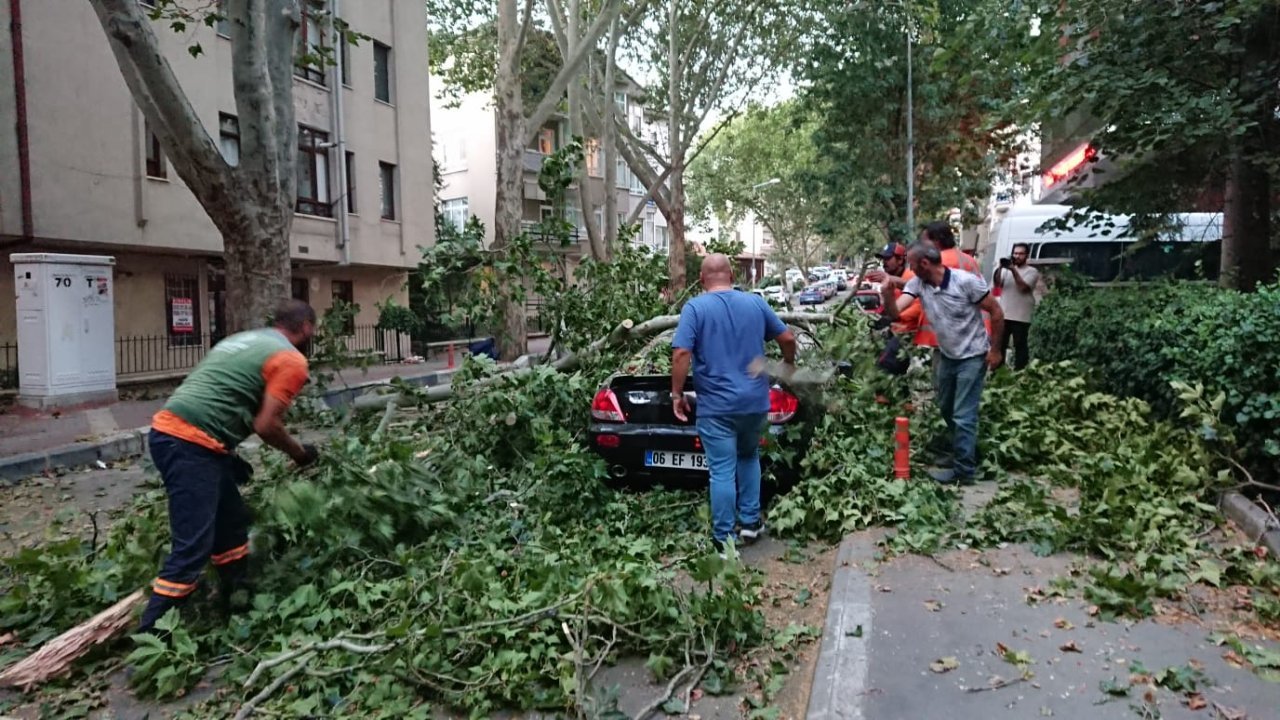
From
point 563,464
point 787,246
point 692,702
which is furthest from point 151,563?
point 787,246

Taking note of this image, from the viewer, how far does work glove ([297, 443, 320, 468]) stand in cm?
453

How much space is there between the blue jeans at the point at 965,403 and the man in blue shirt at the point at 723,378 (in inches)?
69.5

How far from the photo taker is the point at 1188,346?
18.3 ft

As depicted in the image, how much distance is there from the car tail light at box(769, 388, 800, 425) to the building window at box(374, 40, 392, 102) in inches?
807

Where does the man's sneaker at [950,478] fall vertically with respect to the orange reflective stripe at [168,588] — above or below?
above

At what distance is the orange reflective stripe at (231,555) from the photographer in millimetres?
4250

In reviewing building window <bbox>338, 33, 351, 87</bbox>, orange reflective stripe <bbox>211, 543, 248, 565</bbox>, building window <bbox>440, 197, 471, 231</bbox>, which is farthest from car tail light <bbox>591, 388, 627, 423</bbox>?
building window <bbox>440, 197, 471, 231</bbox>

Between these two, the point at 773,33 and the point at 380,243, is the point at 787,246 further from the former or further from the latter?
the point at 380,243

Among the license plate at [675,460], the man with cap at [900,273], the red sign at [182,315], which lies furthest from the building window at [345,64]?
the license plate at [675,460]

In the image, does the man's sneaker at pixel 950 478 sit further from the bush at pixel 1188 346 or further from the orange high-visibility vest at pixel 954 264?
the bush at pixel 1188 346

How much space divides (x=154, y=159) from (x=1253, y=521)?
1880 centimetres

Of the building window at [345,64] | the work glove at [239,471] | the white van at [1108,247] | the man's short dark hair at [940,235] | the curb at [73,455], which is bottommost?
the curb at [73,455]

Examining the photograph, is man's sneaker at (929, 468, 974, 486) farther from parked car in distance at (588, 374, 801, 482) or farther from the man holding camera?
the man holding camera

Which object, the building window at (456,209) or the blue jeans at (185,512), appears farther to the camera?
the building window at (456,209)
